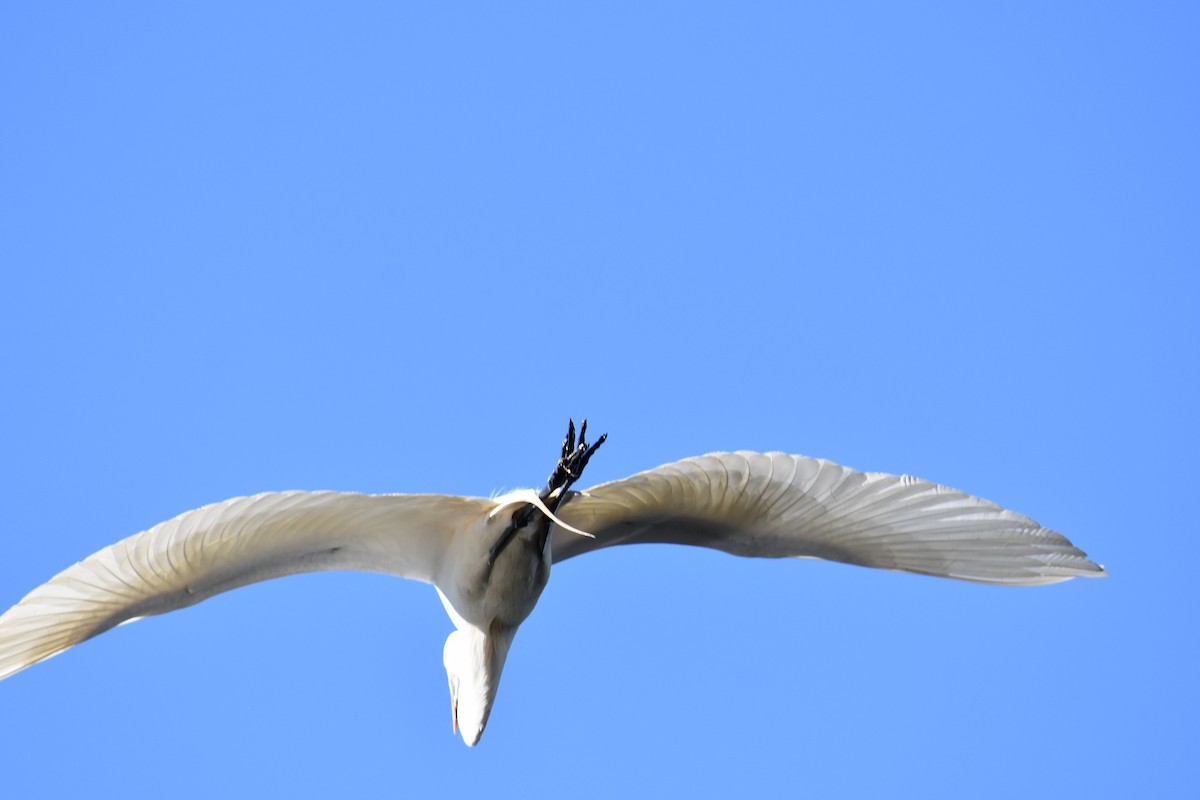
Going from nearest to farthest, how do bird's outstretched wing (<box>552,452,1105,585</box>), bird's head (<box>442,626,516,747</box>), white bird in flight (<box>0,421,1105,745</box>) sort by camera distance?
white bird in flight (<box>0,421,1105,745</box>) → bird's outstretched wing (<box>552,452,1105,585</box>) → bird's head (<box>442,626,516,747</box>)

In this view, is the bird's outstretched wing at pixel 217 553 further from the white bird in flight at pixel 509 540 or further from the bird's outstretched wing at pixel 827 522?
the bird's outstretched wing at pixel 827 522

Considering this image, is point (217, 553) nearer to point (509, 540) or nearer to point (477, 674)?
point (509, 540)

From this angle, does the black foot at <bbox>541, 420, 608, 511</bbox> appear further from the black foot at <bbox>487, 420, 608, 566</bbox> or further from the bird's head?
the bird's head

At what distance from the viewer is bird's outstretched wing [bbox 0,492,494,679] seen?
295 inches

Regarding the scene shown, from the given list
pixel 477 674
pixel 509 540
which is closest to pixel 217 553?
pixel 509 540

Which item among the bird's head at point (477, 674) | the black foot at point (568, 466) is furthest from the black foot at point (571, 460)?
the bird's head at point (477, 674)

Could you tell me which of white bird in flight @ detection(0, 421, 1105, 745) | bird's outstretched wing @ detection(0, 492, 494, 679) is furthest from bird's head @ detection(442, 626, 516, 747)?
bird's outstretched wing @ detection(0, 492, 494, 679)

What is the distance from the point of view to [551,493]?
7.73m

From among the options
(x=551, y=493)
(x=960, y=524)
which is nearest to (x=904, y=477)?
(x=960, y=524)

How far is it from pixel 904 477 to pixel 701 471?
3.72 ft

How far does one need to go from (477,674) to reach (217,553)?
149 cm

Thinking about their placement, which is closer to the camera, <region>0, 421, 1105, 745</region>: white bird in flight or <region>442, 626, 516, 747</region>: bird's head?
<region>0, 421, 1105, 745</region>: white bird in flight

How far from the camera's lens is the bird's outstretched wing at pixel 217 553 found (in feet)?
24.6

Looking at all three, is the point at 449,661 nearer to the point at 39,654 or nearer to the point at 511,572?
the point at 511,572
